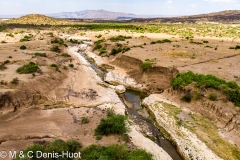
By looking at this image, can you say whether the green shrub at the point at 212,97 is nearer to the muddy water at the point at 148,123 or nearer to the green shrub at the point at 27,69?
the muddy water at the point at 148,123

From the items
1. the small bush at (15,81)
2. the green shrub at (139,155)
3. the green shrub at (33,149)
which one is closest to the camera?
the green shrub at (33,149)

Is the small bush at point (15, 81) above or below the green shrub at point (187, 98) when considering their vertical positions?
above

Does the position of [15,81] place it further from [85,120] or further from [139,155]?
[139,155]

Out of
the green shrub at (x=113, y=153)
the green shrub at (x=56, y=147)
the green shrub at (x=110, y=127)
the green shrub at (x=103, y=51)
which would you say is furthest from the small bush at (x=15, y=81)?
the green shrub at (x=103, y=51)

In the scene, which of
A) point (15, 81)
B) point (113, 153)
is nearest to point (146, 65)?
point (15, 81)

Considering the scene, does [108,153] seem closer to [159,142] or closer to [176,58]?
[159,142]

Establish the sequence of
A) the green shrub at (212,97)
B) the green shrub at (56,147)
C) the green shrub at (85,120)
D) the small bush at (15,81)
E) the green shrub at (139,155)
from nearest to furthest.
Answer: the green shrub at (56,147) < the green shrub at (139,155) < the green shrub at (85,120) < the green shrub at (212,97) < the small bush at (15,81)

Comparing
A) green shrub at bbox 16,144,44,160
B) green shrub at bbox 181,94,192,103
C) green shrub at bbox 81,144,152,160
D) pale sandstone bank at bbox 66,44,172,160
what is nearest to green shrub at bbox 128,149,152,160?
green shrub at bbox 81,144,152,160

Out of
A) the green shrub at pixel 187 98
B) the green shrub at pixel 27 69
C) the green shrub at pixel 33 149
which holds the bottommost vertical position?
the green shrub at pixel 187 98

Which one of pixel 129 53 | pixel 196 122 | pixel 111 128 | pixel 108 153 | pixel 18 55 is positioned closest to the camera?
pixel 108 153

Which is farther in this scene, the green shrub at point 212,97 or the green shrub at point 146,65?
the green shrub at point 146,65

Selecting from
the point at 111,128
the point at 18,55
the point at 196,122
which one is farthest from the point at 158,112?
the point at 18,55
